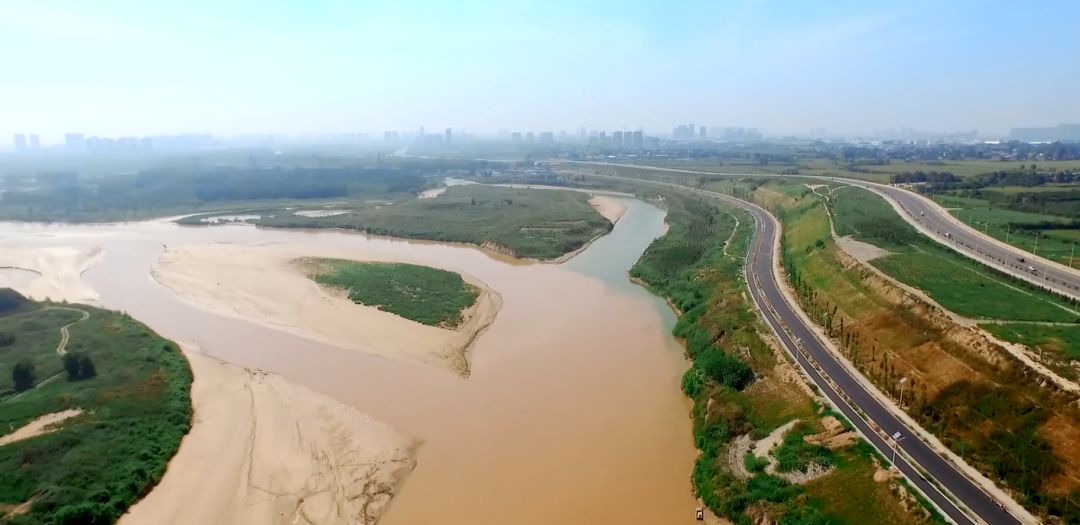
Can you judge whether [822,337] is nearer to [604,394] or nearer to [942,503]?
[604,394]

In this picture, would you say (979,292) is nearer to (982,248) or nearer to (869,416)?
(869,416)

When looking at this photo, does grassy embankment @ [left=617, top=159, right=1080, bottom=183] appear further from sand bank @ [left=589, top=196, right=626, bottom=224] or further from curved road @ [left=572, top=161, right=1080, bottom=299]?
sand bank @ [left=589, top=196, right=626, bottom=224]

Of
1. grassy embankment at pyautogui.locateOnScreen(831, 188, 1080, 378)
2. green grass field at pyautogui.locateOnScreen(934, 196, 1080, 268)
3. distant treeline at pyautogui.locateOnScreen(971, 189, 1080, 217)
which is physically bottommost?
grassy embankment at pyautogui.locateOnScreen(831, 188, 1080, 378)

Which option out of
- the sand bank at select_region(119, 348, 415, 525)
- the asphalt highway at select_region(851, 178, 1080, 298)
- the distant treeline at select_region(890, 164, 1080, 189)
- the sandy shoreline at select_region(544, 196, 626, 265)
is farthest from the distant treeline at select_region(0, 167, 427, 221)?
the asphalt highway at select_region(851, 178, 1080, 298)

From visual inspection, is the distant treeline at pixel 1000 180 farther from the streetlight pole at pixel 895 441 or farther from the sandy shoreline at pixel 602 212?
the streetlight pole at pixel 895 441

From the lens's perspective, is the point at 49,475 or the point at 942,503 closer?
the point at 942,503

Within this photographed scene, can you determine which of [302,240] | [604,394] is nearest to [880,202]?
[604,394]

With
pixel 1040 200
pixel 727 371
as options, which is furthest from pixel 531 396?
pixel 1040 200
